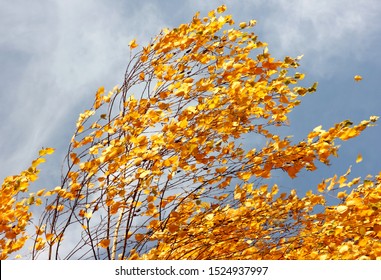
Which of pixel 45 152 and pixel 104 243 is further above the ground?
pixel 45 152

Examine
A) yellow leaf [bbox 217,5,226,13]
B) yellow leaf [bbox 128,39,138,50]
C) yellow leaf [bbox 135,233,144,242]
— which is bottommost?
yellow leaf [bbox 135,233,144,242]

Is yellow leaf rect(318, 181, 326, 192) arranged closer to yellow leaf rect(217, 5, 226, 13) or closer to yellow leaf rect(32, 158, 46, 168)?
yellow leaf rect(217, 5, 226, 13)

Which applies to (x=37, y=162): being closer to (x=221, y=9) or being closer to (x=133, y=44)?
(x=133, y=44)

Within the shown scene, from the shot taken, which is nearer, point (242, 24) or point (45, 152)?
point (45, 152)

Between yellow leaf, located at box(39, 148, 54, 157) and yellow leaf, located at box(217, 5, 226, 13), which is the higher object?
yellow leaf, located at box(217, 5, 226, 13)

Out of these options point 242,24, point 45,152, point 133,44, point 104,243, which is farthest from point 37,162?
point 242,24

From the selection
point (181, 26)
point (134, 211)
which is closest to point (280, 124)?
point (181, 26)

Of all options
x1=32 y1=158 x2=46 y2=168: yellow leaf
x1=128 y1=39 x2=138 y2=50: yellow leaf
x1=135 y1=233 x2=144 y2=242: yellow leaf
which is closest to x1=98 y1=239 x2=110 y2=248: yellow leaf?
x1=135 y1=233 x2=144 y2=242: yellow leaf

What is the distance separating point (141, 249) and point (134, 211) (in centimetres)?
37

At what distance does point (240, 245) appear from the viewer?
4.84 meters

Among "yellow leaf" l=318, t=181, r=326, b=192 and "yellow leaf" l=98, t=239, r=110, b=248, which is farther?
"yellow leaf" l=318, t=181, r=326, b=192

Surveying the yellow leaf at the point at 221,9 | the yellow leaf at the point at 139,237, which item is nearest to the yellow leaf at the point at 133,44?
the yellow leaf at the point at 221,9

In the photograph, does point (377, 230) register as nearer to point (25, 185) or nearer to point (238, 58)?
point (238, 58)

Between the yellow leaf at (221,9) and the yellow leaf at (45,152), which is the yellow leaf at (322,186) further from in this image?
the yellow leaf at (45,152)
